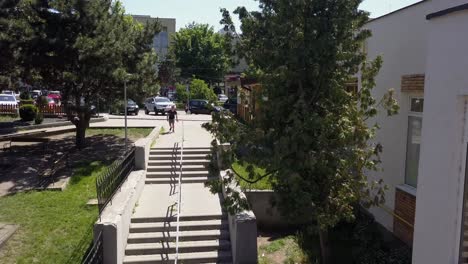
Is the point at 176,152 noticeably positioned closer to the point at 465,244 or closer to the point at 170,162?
the point at 170,162

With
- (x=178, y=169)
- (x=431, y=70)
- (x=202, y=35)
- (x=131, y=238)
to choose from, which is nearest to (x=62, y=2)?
(x=178, y=169)

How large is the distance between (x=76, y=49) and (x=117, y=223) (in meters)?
9.35

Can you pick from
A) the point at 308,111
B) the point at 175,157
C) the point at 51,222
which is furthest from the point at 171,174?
the point at 308,111

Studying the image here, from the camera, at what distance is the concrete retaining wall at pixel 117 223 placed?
861 centimetres

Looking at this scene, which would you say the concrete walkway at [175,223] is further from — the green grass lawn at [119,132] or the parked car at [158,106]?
the parked car at [158,106]

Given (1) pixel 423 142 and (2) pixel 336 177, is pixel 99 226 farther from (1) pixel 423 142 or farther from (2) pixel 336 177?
(1) pixel 423 142

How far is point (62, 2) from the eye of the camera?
650 inches

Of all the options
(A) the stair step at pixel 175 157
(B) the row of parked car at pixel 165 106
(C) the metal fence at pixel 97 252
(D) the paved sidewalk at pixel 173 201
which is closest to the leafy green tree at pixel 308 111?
(C) the metal fence at pixel 97 252

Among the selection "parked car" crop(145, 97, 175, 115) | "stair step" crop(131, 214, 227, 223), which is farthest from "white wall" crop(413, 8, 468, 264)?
"parked car" crop(145, 97, 175, 115)

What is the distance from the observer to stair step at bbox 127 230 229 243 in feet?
33.0

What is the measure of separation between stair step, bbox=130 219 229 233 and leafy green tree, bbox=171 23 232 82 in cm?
4986

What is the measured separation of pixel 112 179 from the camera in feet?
35.4

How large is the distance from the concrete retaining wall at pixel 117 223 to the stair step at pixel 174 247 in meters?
0.27

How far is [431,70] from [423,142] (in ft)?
2.95
